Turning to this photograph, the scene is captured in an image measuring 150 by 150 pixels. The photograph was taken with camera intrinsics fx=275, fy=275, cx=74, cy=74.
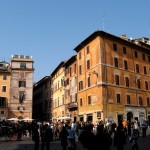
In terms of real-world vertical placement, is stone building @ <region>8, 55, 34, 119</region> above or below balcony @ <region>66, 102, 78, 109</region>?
above

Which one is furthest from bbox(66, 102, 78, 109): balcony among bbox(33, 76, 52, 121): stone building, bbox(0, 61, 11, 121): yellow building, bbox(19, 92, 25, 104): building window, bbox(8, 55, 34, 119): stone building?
bbox(33, 76, 52, 121): stone building

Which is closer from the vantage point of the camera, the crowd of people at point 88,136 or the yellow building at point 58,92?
the crowd of people at point 88,136

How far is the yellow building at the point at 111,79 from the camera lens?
36.7 meters

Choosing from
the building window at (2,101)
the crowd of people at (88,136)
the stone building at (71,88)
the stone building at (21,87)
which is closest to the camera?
the crowd of people at (88,136)

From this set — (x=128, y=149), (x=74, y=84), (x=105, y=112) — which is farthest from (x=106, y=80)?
(x=128, y=149)

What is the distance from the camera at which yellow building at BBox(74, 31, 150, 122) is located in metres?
36.7

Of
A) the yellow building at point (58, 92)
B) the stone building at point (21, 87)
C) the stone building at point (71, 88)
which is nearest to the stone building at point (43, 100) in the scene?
the yellow building at point (58, 92)

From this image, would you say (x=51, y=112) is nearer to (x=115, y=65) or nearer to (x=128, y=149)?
(x=115, y=65)

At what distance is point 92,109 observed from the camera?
37.6 metres

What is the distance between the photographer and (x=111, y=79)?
123 feet

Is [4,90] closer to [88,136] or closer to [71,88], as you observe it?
[71,88]

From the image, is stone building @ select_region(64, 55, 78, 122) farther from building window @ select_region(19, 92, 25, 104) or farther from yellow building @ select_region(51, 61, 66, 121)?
building window @ select_region(19, 92, 25, 104)

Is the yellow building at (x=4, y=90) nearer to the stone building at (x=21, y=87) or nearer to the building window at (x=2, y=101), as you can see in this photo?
the building window at (x=2, y=101)

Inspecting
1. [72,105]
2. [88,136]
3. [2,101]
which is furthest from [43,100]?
[88,136]
